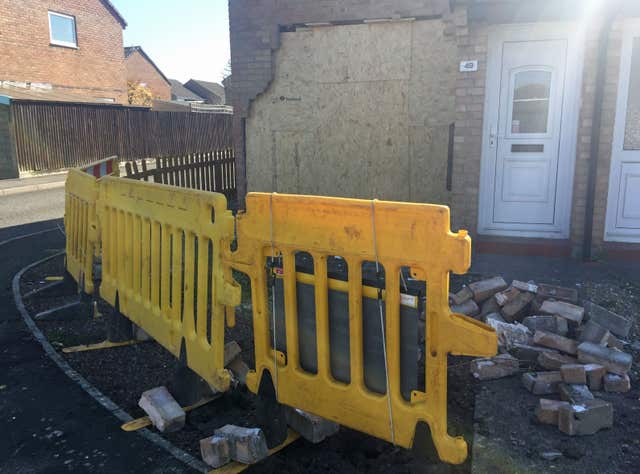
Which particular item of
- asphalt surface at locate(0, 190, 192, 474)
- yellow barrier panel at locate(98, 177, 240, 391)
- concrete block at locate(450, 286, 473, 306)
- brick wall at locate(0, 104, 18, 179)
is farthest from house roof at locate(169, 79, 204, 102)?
concrete block at locate(450, 286, 473, 306)

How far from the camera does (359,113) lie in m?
8.26

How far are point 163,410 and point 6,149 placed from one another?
1781 centimetres

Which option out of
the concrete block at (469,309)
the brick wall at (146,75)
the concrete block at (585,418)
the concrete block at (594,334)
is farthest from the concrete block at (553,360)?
the brick wall at (146,75)

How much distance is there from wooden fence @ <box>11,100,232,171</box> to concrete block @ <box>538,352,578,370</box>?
1351cm

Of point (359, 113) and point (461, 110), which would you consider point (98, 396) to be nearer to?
point (461, 110)

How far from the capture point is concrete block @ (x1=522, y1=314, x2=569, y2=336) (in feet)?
14.1

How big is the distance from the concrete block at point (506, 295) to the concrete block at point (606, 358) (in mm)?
883

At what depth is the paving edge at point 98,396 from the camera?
3.11m

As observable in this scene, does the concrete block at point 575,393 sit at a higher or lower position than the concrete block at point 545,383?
higher

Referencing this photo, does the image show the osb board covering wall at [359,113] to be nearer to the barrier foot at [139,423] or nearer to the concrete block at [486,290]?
the concrete block at [486,290]

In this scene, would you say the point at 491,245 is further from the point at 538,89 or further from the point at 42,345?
the point at 42,345

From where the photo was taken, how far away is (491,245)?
7062 millimetres

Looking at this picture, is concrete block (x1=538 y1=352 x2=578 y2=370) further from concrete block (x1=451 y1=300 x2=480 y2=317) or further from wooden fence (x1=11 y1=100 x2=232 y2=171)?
wooden fence (x1=11 y1=100 x2=232 y2=171)

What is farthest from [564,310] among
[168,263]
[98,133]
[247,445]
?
[98,133]
